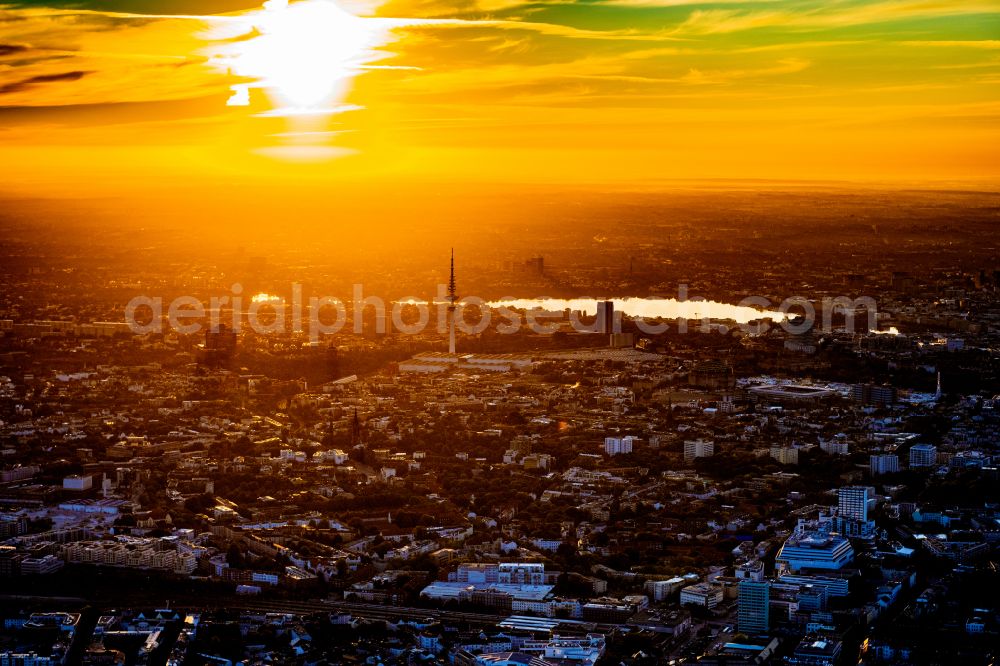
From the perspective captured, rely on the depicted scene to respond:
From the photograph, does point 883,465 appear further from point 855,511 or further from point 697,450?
point 855,511

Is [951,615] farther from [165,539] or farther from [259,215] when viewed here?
[259,215]

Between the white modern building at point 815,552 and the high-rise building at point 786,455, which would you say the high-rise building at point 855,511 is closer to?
the white modern building at point 815,552

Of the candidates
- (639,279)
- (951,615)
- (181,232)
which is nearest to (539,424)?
(951,615)

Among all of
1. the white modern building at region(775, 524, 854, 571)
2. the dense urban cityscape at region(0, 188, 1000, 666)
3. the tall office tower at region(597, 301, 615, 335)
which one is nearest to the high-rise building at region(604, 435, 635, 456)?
the dense urban cityscape at region(0, 188, 1000, 666)

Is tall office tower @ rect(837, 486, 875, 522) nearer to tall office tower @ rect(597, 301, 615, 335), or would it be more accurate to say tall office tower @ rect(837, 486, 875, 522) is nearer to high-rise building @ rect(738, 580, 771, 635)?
high-rise building @ rect(738, 580, 771, 635)

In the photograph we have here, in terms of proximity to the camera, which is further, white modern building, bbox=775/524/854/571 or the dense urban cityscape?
white modern building, bbox=775/524/854/571

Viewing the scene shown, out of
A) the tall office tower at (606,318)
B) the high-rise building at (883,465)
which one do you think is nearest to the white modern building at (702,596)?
the high-rise building at (883,465)
